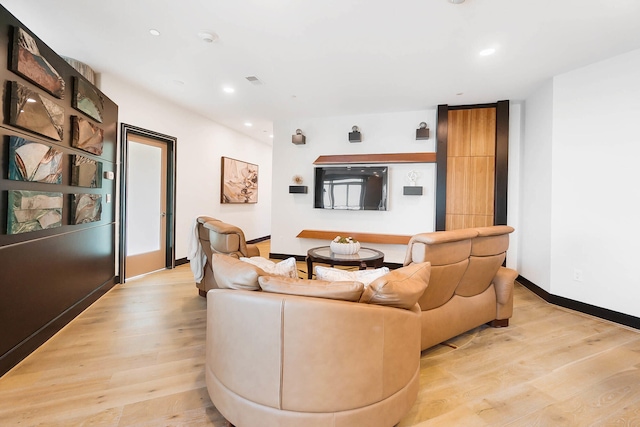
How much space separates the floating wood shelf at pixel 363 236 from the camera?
16.2ft

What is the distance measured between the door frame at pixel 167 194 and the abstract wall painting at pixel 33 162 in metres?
1.45

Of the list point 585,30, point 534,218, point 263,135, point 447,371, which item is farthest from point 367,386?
point 263,135

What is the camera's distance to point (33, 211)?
223cm

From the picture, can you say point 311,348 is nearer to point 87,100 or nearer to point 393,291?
point 393,291

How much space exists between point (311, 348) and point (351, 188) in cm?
411

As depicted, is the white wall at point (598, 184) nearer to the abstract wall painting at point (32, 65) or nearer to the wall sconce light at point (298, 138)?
the wall sconce light at point (298, 138)

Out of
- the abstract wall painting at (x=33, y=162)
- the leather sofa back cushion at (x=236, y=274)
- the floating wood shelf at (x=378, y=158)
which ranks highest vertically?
the floating wood shelf at (x=378, y=158)

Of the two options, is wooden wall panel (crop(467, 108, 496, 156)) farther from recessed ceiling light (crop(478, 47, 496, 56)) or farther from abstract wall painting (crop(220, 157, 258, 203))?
abstract wall painting (crop(220, 157, 258, 203))

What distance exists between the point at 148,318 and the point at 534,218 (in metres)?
4.89

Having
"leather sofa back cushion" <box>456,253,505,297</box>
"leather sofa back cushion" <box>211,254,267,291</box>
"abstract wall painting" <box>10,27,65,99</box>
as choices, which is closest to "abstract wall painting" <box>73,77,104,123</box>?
"abstract wall painting" <box>10,27,65,99</box>

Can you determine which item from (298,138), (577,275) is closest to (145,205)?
(298,138)

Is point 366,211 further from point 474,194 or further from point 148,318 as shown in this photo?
point 148,318

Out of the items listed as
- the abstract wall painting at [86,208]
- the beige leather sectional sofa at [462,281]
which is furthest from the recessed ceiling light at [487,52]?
the abstract wall painting at [86,208]

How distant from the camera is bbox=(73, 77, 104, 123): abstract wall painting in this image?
2.84 metres
